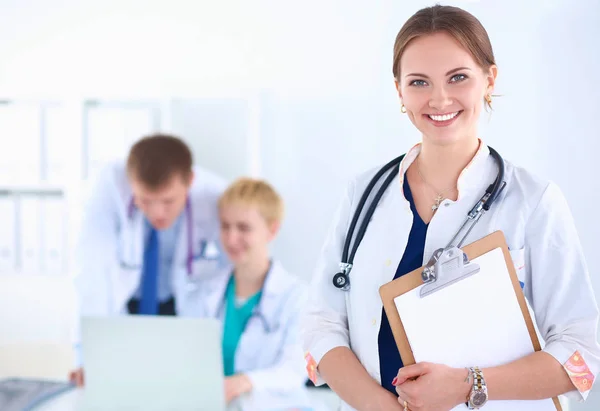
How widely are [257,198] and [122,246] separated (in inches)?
22.7

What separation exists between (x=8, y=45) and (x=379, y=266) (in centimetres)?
259

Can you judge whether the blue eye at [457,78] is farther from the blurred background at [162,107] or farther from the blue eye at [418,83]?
the blurred background at [162,107]

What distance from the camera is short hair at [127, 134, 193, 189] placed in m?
2.24

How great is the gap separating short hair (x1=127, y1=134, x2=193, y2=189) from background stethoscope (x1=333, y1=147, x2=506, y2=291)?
1.40 meters

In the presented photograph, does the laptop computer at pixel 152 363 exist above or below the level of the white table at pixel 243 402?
above

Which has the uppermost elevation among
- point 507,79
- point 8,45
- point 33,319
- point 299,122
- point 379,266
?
point 8,45

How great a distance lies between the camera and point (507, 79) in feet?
3.41

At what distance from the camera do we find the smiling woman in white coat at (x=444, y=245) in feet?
2.64

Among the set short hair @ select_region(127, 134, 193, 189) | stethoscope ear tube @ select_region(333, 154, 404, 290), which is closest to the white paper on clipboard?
stethoscope ear tube @ select_region(333, 154, 404, 290)

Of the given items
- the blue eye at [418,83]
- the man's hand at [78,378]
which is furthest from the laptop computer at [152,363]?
the blue eye at [418,83]

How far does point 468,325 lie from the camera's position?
32.9 inches

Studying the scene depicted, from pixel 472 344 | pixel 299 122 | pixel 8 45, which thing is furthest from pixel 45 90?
pixel 472 344

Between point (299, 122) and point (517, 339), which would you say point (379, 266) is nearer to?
point (517, 339)

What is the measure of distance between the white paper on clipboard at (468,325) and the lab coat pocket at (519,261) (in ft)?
0.09
